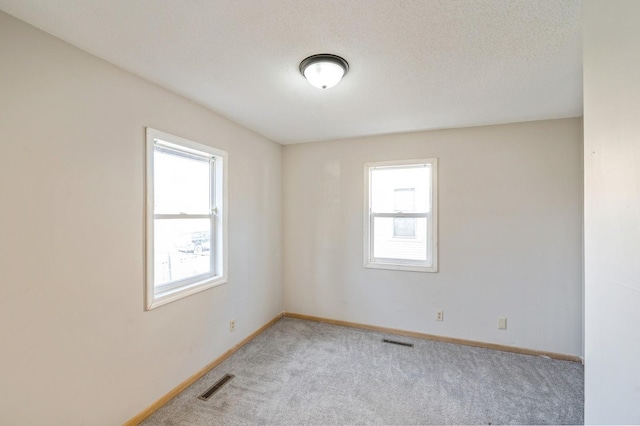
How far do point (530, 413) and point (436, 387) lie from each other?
0.65m

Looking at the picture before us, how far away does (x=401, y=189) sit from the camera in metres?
3.44

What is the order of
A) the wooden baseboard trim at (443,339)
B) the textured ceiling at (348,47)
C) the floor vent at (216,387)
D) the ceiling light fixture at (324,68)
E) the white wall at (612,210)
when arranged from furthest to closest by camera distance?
the wooden baseboard trim at (443,339), the floor vent at (216,387), the ceiling light fixture at (324,68), the textured ceiling at (348,47), the white wall at (612,210)

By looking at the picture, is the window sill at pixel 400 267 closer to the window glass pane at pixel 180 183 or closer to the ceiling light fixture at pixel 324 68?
the window glass pane at pixel 180 183

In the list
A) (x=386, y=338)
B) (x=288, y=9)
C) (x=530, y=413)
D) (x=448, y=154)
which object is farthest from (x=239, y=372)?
(x=448, y=154)

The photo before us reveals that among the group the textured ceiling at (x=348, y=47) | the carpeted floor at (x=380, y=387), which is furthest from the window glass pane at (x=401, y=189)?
the carpeted floor at (x=380, y=387)

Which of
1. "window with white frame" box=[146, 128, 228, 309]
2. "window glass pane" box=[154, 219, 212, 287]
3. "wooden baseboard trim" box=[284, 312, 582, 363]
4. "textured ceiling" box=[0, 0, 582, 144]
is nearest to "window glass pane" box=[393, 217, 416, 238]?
"wooden baseboard trim" box=[284, 312, 582, 363]

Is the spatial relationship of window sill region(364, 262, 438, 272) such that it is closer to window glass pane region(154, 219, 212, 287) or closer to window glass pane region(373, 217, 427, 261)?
window glass pane region(373, 217, 427, 261)

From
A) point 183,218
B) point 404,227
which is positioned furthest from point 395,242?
point 183,218

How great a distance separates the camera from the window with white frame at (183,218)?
2084 millimetres

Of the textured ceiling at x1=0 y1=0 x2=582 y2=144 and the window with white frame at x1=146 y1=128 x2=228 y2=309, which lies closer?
the textured ceiling at x1=0 y1=0 x2=582 y2=144

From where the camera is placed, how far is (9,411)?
52.6 inches

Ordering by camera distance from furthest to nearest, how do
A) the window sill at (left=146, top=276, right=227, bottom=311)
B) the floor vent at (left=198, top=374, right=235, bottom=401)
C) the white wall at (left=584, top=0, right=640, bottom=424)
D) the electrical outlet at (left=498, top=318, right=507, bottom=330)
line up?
the electrical outlet at (left=498, top=318, right=507, bottom=330) → the floor vent at (left=198, top=374, right=235, bottom=401) → the window sill at (left=146, top=276, right=227, bottom=311) → the white wall at (left=584, top=0, right=640, bottom=424)

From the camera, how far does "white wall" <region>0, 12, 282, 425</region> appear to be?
1.36 meters

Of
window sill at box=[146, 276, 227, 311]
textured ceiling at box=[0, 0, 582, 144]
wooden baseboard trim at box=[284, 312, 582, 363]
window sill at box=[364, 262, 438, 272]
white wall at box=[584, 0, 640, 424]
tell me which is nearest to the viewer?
white wall at box=[584, 0, 640, 424]
